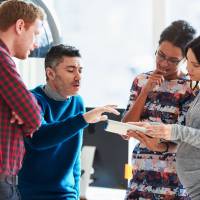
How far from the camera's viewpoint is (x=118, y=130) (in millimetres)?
1714

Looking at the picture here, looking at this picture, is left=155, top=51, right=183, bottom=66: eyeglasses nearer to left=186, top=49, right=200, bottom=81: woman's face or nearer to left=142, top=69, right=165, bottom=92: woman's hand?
left=142, top=69, right=165, bottom=92: woman's hand

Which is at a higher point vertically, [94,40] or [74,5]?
[74,5]

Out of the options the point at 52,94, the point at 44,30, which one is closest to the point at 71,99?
the point at 52,94

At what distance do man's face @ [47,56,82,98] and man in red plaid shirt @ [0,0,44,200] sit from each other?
277 millimetres

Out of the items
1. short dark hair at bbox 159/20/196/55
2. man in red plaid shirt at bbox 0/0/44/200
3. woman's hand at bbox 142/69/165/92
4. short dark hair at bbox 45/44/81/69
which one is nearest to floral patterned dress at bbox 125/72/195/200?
woman's hand at bbox 142/69/165/92

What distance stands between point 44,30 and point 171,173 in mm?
1206

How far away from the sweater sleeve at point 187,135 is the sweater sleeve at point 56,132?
34 cm

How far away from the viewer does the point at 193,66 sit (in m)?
1.70

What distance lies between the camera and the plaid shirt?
5.04 ft

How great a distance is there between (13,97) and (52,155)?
1.26 ft

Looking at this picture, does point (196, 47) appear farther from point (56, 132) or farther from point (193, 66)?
point (56, 132)

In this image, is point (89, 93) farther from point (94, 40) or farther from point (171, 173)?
point (171, 173)

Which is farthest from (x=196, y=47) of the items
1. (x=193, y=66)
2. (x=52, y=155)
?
(x=52, y=155)

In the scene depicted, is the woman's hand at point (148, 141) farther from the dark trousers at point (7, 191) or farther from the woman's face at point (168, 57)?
the dark trousers at point (7, 191)
